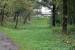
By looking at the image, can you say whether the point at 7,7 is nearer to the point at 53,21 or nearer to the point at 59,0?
the point at 53,21

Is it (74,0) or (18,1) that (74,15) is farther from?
(18,1)

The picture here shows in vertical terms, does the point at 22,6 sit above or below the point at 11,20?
above

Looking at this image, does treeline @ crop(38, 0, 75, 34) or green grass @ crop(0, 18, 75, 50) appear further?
treeline @ crop(38, 0, 75, 34)

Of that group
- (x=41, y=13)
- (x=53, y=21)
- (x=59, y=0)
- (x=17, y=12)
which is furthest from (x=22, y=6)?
→ (x=41, y=13)

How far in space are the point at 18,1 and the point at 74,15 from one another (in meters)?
10.3

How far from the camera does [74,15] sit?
29.8m

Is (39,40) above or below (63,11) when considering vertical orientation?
below

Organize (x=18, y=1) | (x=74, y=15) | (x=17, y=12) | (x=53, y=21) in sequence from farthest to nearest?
(x=53, y=21), (x=17, y=12), (x=18, y=1), (x=74, y=15)

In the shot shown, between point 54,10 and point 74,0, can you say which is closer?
point 74,0

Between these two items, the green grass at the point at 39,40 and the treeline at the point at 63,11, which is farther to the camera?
the treeline at the point at 63,11

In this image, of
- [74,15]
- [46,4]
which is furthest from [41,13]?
[74,15]

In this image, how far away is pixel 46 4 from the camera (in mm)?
44062

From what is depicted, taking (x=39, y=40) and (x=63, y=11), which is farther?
(x=63, y=11)

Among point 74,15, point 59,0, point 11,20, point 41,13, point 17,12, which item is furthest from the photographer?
point 41,13
